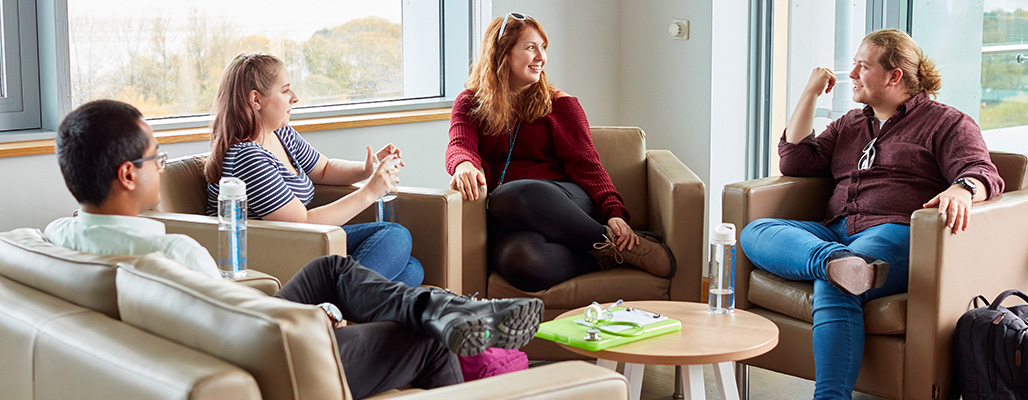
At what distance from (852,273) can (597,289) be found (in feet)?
2.64

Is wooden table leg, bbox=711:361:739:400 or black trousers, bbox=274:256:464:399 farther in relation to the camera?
wooden table leg, bbox=711:361:739:400

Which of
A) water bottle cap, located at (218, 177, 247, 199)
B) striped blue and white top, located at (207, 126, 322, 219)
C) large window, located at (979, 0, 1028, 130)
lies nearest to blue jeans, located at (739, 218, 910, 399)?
large window, located at (979, 0, 1028, 130)

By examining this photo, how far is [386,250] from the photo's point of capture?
2.84 m

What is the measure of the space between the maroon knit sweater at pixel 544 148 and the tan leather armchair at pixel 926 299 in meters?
0.71

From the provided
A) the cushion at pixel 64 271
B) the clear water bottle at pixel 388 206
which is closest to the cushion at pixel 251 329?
the cushion at pixel 64 271

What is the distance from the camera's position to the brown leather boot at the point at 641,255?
3.17 m

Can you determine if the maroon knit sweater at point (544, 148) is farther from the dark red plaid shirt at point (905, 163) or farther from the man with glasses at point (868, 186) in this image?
the dark red plaid shirt at point (905, 163)

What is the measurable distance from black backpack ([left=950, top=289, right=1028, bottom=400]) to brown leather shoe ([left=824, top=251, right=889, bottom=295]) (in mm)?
239

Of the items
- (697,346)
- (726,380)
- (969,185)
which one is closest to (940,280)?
(969,185)

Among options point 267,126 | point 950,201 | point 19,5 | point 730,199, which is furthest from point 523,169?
point 19,5

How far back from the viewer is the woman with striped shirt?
2805 mm

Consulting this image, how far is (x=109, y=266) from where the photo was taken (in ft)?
5.24

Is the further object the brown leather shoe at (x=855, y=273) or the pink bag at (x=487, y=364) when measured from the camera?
the brown leather shoe at (x=855, y=273)

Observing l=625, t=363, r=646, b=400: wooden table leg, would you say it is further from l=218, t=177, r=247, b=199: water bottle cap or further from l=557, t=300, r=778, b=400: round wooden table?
l=218, t=177, r=247, b=199: water bottle cap
